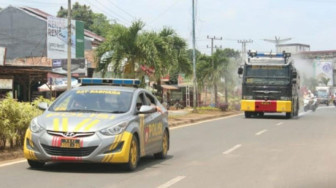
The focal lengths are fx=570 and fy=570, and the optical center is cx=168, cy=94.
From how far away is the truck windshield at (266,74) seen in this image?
1193 inches

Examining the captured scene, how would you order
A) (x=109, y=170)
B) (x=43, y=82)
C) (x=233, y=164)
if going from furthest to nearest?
(x=43, y=82), (x=233, y=164), (x=109, y=170)

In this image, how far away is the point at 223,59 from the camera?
44812 millimetres

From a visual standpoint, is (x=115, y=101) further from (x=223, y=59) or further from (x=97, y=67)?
(x=223, y=59)

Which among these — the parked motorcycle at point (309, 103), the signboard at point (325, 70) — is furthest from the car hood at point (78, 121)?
the signboard at point (325, 70)

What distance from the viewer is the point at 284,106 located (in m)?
30.2

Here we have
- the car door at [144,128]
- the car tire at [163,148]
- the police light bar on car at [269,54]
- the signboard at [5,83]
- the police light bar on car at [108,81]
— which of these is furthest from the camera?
the signboard at [5,83]

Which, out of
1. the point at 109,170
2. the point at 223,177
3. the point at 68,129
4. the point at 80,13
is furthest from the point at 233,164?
the point at 80,13

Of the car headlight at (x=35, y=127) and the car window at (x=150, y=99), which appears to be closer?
the car headlight at (x=35, y=127)

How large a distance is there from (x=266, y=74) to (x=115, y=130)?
22.2m

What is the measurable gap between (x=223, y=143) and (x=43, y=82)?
92.3 feet

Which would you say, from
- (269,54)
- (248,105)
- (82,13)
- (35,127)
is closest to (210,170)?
(35,127)

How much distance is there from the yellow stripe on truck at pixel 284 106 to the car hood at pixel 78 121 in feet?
70.4

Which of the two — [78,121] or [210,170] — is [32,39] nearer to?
[210,170]

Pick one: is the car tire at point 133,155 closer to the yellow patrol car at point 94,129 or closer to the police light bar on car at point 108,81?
the yellow patrol car at point 94,129
